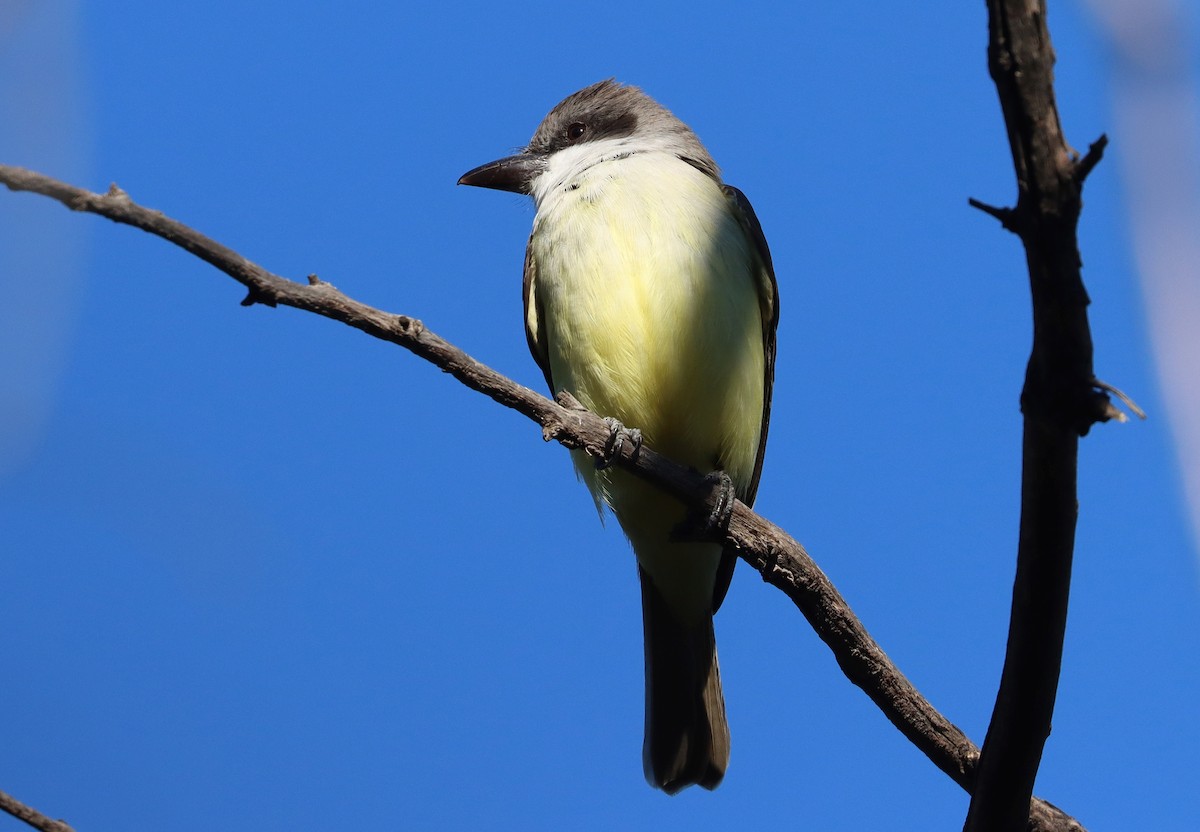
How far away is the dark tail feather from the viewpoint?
18.4 feet

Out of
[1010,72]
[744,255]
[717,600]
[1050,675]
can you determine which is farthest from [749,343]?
[1010,72]

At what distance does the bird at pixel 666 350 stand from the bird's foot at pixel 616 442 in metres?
0.01

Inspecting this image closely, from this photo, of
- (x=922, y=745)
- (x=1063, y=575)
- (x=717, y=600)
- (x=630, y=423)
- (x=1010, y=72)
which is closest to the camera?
(x=1010, y=72)

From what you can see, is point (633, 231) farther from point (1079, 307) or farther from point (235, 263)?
point (1079, 307)

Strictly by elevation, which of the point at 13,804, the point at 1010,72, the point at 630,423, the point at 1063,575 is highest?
the point at 630,423

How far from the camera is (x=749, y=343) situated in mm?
5195

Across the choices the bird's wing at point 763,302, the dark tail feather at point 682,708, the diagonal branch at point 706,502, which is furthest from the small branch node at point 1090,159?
the dark tail feather at point 682,708

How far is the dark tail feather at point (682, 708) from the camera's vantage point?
221 inches

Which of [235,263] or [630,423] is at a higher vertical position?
[630,423]

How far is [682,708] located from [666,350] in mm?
1795

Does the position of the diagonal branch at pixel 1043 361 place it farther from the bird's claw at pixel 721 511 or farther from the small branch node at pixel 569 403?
the small branch node at pixel 569 403

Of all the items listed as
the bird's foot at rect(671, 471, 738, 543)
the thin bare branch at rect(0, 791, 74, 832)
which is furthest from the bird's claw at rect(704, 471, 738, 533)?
the thin bare branch at rect(0, 791, 74, 832)

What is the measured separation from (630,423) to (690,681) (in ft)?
4.64

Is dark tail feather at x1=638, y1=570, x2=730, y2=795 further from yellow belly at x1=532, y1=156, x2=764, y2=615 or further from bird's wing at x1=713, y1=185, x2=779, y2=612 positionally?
yellow belly at x1=532, y1=156, x2=764, y2=615
